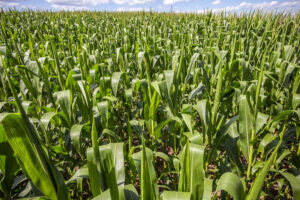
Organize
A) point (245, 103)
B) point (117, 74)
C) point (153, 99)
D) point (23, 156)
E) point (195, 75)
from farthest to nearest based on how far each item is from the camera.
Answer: point (195, 75)
point (117, 74)
point (153, 99)
point (245, 103)
point (23, 156)

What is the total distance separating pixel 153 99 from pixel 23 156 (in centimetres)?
94

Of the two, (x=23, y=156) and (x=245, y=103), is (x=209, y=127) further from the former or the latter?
(x=23, y=156)

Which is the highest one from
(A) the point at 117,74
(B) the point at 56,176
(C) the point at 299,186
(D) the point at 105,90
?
(A) the point at 117,74

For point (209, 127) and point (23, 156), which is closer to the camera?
point (23, 156)

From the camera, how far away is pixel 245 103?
1206mm

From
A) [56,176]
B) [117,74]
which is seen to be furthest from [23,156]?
[117,74]

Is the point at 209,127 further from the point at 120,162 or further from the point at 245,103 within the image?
the point at 120,162

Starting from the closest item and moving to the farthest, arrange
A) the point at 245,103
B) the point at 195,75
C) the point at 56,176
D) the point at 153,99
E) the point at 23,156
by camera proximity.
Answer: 1. the point at 23,156
2. the point at 56,176
3. the point at 245,103
4. the point at 153,99
5. the point at 195,75

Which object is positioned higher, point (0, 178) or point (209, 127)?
point (209, 127)

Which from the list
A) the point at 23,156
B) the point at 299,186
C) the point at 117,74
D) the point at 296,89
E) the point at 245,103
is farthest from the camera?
the point at 117,74

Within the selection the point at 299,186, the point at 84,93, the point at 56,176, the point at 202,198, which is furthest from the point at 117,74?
the point at 299,186

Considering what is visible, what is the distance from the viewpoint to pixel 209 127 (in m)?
1.23

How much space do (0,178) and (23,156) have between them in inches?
20.2

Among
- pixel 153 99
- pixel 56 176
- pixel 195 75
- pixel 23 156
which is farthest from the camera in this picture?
pixel 195 75
